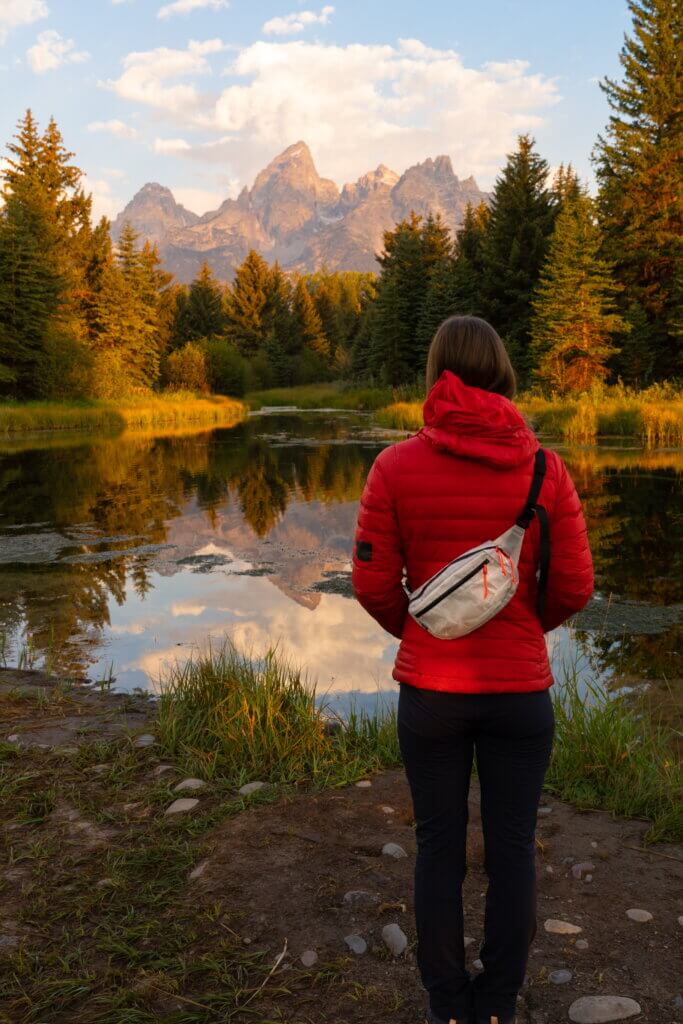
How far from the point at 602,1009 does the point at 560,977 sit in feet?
0.69

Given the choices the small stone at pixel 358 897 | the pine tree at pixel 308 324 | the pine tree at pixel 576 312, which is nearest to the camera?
the small stone at pixel 358 897

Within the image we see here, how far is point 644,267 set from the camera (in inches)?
1601

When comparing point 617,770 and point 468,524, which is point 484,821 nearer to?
point 468,524

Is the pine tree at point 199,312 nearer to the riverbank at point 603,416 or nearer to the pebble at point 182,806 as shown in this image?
the riverbank at point 603,416

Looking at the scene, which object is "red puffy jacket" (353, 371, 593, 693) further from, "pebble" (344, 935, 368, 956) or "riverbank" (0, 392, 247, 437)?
"riverbank" (0, 392, 247, 437)

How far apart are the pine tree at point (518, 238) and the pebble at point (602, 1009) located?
48.3 metres

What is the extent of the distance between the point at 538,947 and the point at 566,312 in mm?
36908

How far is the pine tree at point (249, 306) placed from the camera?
88438 mm

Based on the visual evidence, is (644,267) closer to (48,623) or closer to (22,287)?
(22,287)

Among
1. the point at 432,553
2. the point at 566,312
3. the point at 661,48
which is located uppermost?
the point at 661,48

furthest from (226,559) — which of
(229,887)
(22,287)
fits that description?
(22,287)

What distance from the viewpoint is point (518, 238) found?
49.6m

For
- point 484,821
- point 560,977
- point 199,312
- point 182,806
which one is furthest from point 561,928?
point 199,312

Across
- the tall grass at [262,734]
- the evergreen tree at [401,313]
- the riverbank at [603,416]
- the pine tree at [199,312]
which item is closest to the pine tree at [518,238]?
the evergreen tree at [401,313]
